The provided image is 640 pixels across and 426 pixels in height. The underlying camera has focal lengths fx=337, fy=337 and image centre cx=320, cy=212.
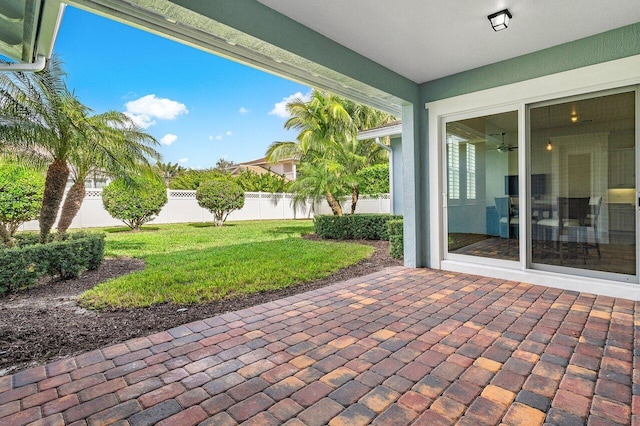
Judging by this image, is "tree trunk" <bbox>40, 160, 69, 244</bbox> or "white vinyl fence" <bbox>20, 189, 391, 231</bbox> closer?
"tree trunk" <bbox>40, 160, 69, 244</bbox>

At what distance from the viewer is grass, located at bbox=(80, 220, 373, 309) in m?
4.52

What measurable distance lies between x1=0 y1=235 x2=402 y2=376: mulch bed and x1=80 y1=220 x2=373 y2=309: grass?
0.27m

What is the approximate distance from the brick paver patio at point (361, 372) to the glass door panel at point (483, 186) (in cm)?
150

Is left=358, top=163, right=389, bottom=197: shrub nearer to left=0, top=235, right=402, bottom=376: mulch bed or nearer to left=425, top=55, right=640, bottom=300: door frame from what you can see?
left=425, top=55, right=640, bottom=300: door frame

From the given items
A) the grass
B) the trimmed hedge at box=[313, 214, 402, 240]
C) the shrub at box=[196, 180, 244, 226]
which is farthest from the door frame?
the shrub at box=[196, 180, 244, 226]

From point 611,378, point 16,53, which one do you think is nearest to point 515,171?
point 611,378

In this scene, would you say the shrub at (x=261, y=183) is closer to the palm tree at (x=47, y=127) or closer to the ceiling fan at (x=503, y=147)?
the palm tree at (x=47, y=127)

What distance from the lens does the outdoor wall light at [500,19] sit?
11.0ft

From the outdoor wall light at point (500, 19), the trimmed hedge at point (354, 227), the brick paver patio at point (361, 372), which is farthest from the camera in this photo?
the trimmed hedge at point (354, 227)

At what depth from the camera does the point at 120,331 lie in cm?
328

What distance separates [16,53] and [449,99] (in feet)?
17.4

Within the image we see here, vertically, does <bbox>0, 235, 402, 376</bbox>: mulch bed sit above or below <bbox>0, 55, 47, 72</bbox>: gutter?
below

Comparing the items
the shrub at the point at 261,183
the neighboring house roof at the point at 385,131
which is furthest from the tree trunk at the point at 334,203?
the shrub at the point at 261,183

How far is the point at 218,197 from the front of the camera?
14609 millimetres
